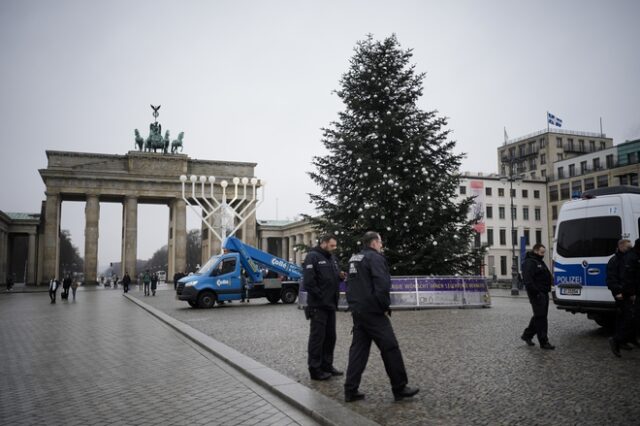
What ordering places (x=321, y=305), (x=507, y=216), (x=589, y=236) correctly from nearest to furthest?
(x=321, y=305), (x=589, y=236), (x=507, y=216)

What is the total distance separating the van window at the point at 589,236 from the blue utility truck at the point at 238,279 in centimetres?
1570

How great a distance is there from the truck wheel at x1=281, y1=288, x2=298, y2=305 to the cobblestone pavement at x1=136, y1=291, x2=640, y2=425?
12.4 m

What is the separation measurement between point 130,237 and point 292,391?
62.9 metres

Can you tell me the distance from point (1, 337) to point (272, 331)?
6968mm

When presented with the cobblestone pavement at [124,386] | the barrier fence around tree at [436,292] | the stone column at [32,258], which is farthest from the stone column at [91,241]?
the cobblestone pavement at [124,386]

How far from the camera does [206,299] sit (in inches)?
962

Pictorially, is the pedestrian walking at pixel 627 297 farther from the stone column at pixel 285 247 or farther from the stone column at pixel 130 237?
the stone column at pixel 285 247

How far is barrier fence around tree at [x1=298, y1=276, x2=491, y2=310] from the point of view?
65.6ft

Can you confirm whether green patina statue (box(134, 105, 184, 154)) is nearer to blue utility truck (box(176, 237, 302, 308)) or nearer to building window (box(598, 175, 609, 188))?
blue utility truck (box(176, 237, 302, 308))

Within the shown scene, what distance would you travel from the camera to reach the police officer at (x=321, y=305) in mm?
7777

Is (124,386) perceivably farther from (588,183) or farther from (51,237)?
(588,183)

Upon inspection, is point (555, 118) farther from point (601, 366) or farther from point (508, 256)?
point (601, 366)

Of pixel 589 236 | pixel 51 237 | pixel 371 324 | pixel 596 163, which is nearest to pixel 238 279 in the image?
pixel 589 236

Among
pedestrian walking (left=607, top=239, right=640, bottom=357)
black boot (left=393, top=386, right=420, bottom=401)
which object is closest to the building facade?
pedestrian walking (left=607, top=239, right=640, bottom=357)
